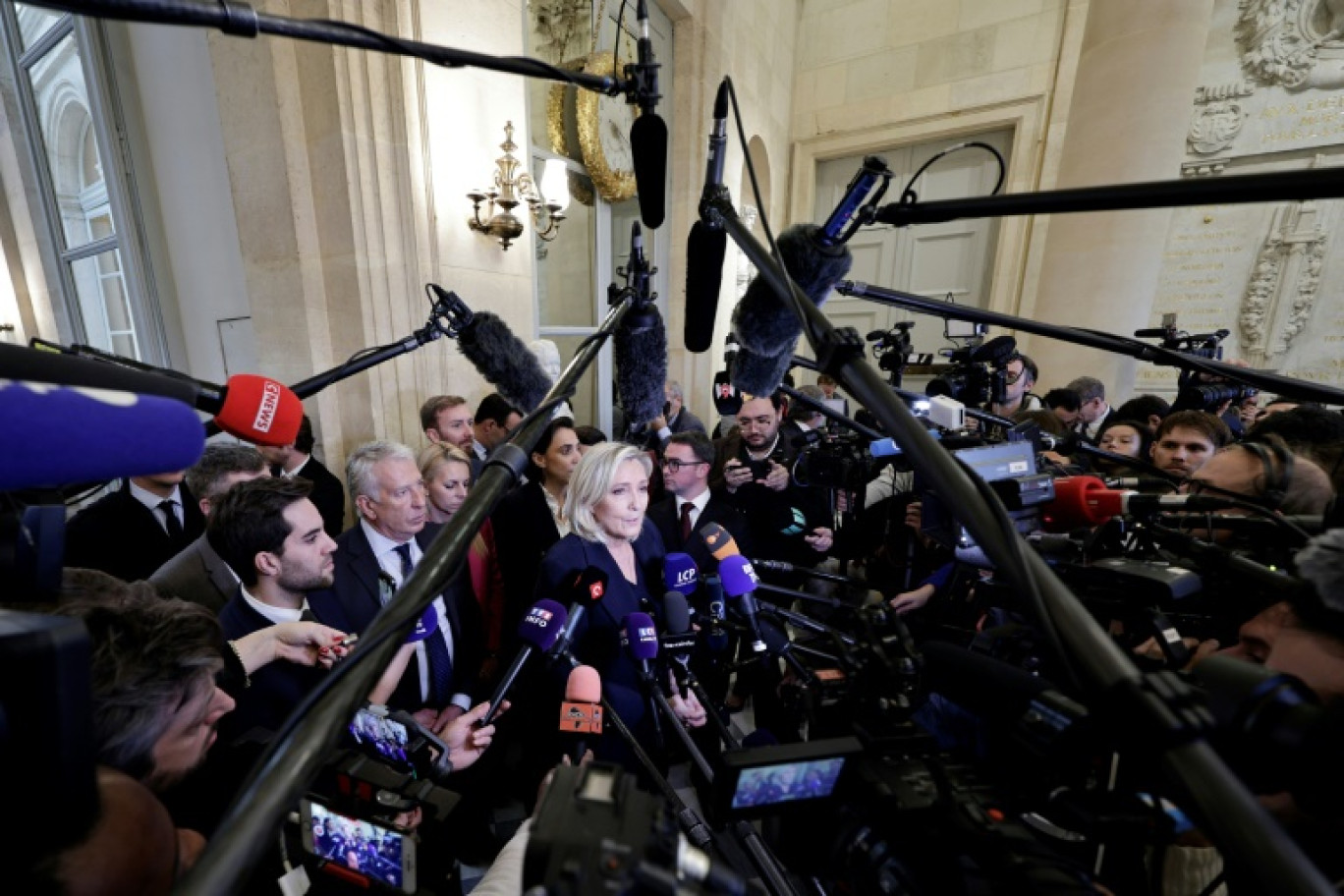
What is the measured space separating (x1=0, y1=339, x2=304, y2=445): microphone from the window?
12.7ft

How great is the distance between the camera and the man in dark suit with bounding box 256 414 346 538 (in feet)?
7.89

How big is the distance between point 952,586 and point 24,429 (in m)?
2.19

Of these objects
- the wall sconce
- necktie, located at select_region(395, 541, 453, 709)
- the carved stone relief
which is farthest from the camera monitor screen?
the carved stone relief

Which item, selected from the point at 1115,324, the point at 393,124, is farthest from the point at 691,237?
the point at 1115,324

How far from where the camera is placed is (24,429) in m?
0.29

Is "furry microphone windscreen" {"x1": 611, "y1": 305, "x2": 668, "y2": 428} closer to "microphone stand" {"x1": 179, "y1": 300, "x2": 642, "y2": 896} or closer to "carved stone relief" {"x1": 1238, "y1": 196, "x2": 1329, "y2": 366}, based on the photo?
→ "microphone stand" {"x1": 179, "y1": 300, "x2": 642, "y2": 896}

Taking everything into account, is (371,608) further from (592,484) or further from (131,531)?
(131,531)

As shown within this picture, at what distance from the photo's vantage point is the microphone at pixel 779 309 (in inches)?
30.6

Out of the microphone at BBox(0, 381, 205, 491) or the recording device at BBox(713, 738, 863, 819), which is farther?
the recording device at BBox(713, 738, 863, 819)

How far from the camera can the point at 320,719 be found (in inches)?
13.1

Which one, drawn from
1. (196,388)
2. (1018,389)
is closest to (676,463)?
(196,388)

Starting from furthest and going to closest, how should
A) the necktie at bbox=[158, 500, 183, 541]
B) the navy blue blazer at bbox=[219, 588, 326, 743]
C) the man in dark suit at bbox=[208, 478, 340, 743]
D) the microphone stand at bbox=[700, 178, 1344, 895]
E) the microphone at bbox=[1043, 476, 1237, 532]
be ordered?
the necktie at bbox=[158, 500, 183, 541]
the man in dark suit at bbox=[208, 478, 340, 743]
the navy blue blazer at bbox=[219, 588, 326, 743]
the microphone at bbox=[1043, 476, 1237, 532]
the microphone stand at bbox=[700, 178, 1344, 895]

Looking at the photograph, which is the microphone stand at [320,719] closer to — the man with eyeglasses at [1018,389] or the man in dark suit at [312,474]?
the man in dark suit at [312,474]

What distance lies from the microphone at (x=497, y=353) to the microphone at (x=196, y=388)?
0.47m
